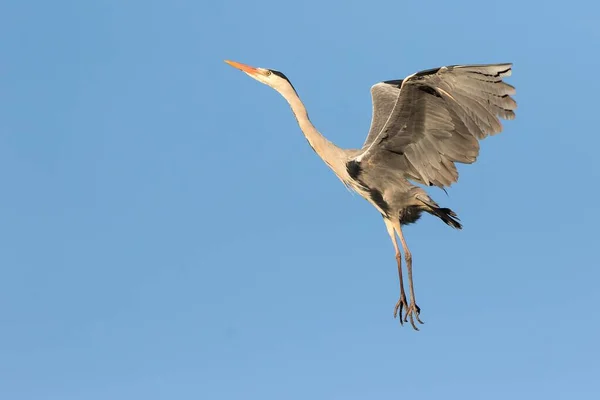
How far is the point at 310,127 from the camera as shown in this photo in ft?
49.4

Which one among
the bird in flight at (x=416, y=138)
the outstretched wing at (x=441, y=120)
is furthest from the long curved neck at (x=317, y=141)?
the outstretched wing at (x=441, y=120)

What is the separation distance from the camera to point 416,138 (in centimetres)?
1419

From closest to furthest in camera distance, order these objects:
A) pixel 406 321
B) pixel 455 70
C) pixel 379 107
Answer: pixel 455 70
pixel 406 321
pixel 379 107

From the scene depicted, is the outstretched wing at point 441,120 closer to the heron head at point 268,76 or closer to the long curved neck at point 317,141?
the long curved neck at point 317,141

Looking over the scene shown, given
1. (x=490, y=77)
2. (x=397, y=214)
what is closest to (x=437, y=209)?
(x=397, y=214)

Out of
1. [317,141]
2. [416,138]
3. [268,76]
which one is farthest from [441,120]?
[268,76]

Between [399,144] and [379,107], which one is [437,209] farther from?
[379,107]

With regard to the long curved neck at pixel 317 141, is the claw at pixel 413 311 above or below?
below

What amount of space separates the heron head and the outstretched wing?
138 cm

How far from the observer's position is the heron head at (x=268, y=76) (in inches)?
596

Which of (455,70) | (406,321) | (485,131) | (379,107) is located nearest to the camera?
(455,70)

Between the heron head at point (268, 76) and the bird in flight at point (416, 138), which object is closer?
the bird in flight at point (416, 138)

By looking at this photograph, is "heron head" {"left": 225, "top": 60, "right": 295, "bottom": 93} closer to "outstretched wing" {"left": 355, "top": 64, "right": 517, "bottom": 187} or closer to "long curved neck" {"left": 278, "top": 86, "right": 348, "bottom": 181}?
"long curved neck" {"left": 278, "top": 86, "right": 348, "bottom": 181}

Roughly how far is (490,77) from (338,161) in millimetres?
2766
